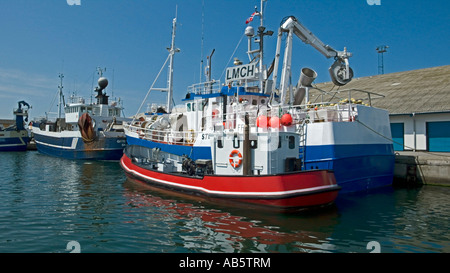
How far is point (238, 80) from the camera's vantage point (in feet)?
61.4

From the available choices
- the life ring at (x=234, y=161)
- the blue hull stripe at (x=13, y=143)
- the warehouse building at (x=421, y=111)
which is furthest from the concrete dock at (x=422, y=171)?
the blue hull stripe at (x=13, y=143)

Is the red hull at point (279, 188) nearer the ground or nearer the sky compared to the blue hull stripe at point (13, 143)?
nearer the ground

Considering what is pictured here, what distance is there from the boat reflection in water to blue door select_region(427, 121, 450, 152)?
44.6 feet

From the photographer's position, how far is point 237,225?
9.51m

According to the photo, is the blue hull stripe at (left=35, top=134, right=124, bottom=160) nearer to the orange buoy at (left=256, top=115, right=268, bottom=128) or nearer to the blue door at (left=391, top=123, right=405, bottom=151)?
the orange buoy at (left=256, top=115, right=268, bottom=128)

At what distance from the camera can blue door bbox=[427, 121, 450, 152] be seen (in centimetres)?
2067

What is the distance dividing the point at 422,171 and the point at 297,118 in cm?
831

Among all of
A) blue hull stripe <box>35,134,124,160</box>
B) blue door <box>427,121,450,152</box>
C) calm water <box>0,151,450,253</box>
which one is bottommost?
calm water <box>0,151,450,253</box>

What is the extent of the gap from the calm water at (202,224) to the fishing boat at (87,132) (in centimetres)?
1731

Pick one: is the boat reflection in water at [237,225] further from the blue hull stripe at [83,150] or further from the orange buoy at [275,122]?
the blue hull stripe at [83,150]

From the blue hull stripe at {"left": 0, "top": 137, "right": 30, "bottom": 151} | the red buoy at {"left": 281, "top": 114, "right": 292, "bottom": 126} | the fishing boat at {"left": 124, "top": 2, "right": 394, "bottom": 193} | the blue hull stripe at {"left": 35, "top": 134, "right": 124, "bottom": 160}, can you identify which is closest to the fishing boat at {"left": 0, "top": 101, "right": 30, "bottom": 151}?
the blue hull stripe at {"left": 0, "top": 137, "right": 30, "bottom": 151}

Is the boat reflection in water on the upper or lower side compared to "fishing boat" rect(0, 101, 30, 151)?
lower

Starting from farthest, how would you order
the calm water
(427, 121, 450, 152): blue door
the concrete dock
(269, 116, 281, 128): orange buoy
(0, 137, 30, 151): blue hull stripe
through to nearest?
(0, 137, 30, 151): blue hull stripe → (427, 121, 450, 152): blue door → the concrete dock → (269, 116, 281, 128): orange buoy → the calm water

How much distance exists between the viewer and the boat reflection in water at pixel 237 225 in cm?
789
